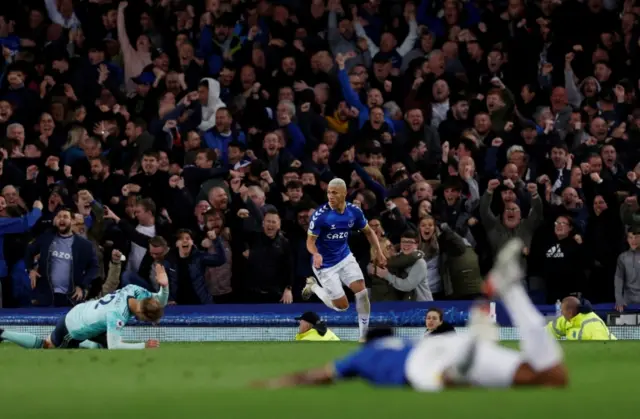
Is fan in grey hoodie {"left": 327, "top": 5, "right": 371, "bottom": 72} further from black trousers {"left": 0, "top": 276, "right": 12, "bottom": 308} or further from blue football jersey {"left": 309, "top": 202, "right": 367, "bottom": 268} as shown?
black trousers {"left": 0, "top": 276, "right": 12, "bottom": 308}

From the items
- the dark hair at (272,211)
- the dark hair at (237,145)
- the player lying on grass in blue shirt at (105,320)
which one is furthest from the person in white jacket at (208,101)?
the player lying on grass in blue shirt at (105,320)

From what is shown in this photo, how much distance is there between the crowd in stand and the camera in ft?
74.1

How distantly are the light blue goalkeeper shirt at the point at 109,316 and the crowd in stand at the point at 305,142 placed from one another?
3832mm

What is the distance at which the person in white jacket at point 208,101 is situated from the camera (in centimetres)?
2619

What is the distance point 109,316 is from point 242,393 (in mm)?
6222

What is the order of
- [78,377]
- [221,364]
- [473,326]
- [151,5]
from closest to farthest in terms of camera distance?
[473,326] → [78,377] → [221,364] → [151,5]

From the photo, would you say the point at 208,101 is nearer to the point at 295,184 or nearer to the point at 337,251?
the point at 295,184

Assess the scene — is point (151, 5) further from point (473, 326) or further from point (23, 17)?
point (473, 326)

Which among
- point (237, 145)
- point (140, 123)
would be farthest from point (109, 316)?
point (140, 123)

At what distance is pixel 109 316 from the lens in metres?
17.9

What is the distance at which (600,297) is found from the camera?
2252cm

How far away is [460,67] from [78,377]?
14414 millimetres

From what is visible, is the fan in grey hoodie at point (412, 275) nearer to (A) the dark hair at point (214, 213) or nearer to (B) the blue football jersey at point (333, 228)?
(B) the blue football jersey at point (333, 228)

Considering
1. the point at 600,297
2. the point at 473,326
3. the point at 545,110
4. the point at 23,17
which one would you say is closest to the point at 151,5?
the point at 23,17
